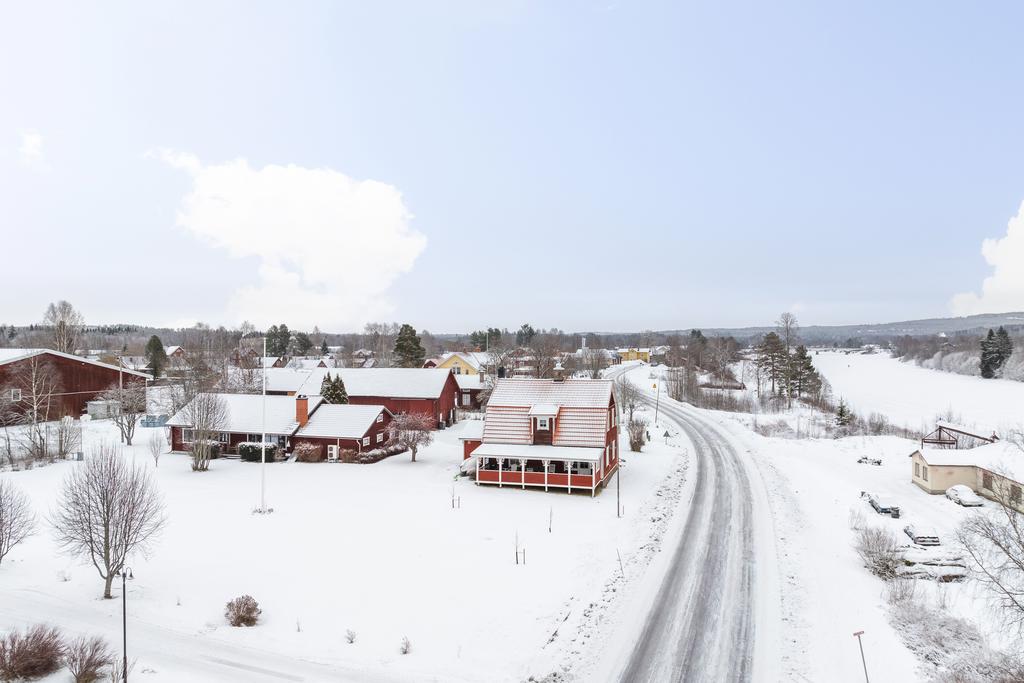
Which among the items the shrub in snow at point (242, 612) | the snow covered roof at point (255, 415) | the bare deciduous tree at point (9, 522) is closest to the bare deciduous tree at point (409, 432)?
the snow covered roof at point (255, 415)

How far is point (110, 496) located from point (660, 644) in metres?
18.1

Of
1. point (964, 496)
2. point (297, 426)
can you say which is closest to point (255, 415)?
point (297, 426)

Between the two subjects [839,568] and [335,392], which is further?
[335,392]

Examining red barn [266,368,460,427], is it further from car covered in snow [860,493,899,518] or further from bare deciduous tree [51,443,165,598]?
bare deciduous tree [51,443,165,598]

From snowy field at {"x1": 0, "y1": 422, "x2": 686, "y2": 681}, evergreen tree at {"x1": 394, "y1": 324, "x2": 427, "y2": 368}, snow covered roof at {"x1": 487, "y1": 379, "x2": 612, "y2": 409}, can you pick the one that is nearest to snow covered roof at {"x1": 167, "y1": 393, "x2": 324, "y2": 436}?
snowy field at {"x1": 0, "y1": 422, "x2": 686, "y2": 681}

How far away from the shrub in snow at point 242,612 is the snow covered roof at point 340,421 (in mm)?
25682

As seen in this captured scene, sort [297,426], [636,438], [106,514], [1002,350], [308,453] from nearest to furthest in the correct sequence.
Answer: [106,514] < [308,453] < [297,426] < [636,438] < [1002,350]

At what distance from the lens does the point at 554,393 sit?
39812mm

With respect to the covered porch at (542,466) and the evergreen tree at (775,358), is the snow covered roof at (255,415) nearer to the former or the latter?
the covered porch at (542,466)

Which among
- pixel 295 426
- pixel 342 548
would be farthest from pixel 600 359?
pixel 342 548

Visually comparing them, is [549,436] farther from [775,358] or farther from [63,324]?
[63,324]

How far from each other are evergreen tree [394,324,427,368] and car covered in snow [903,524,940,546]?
70.4m

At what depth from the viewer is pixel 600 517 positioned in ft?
97.3

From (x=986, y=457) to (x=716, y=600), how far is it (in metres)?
29.6
